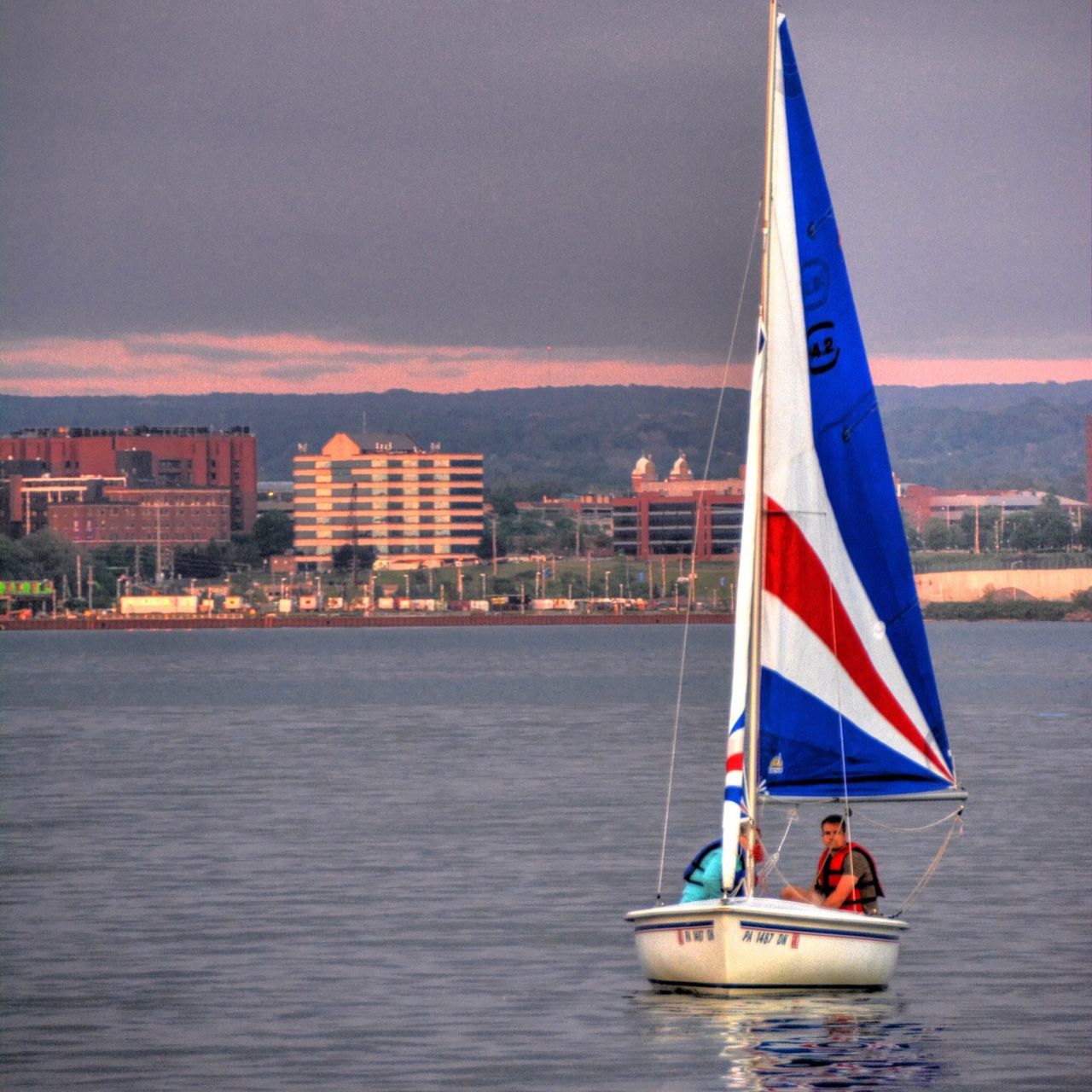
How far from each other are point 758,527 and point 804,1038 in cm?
583

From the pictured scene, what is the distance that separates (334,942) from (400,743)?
64.3 m

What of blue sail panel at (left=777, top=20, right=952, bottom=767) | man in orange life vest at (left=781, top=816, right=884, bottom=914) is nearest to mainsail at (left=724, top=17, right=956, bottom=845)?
blue sail panel at (left=777, top=20, right=952, bottom=767)

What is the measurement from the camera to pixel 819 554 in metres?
29.7

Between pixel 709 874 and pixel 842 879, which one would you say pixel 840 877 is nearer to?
pixel 842 879

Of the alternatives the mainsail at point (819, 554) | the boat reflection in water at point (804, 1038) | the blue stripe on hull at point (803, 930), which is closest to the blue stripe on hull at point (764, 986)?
the boat reflection in water at point (804, 1038)

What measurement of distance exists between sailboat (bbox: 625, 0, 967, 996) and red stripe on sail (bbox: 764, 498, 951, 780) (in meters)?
0.02

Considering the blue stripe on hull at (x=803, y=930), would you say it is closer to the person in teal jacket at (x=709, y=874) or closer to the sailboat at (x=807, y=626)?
the sailboat at (x=807, y=626)

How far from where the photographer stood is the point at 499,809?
66.9 m

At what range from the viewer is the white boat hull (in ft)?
93.1

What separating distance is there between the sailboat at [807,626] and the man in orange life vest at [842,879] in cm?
46

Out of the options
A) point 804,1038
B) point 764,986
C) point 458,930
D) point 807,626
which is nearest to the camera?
point 804,1038

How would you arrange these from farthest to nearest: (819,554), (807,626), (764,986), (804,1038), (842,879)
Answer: (807,626) < (819,554) < (842,879) < (764,986) < (804,1038)

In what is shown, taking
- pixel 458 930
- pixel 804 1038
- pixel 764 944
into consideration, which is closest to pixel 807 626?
pixel 764 944

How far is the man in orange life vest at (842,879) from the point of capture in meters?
29.6
